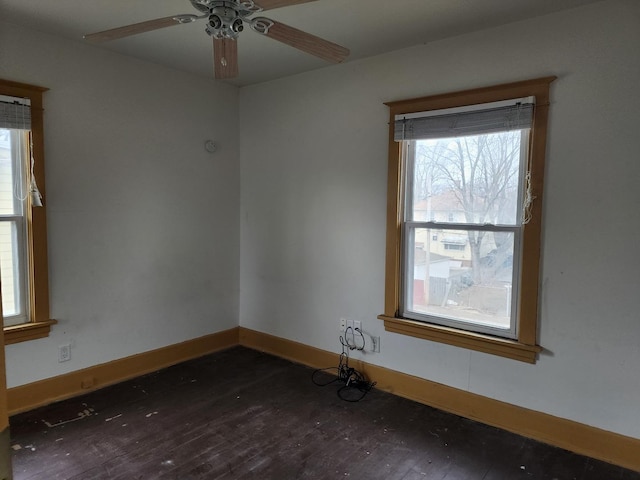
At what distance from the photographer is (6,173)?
2715 mm

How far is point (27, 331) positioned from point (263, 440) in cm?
174

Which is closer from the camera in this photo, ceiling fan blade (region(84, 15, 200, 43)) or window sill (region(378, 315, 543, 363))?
ceiling fan blade (region(84, 15, 200, 43))

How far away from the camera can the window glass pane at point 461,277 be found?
2.72m

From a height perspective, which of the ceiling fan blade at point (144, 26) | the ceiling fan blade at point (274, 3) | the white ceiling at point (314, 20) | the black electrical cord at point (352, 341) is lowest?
the black electrical cord at point (352, 341)

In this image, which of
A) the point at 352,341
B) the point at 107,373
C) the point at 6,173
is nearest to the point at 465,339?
the point at 352,341

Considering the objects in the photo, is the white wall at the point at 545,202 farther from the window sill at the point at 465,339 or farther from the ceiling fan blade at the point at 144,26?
the ceiling fan blade at the point at 144,26

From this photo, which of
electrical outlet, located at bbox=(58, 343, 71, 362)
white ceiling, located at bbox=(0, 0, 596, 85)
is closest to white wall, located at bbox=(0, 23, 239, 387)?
electrical outlet, located at bbox=(58, 343, 71, 362)

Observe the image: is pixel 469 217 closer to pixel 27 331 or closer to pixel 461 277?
pixel 461 277

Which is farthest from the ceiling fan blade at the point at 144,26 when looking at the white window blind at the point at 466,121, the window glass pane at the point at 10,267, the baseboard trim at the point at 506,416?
the baseboard trim at the point at 506,416

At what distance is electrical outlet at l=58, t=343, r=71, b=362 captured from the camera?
2.97 meters

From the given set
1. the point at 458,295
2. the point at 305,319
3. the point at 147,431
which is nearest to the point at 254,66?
the point at 305,319

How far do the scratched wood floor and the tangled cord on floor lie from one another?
0.07 m

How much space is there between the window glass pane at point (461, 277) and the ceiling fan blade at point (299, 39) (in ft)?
4.87

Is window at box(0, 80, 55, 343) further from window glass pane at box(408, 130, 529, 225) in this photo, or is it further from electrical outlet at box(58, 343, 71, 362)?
window glass pane at box(408, 130, 529, 225)
